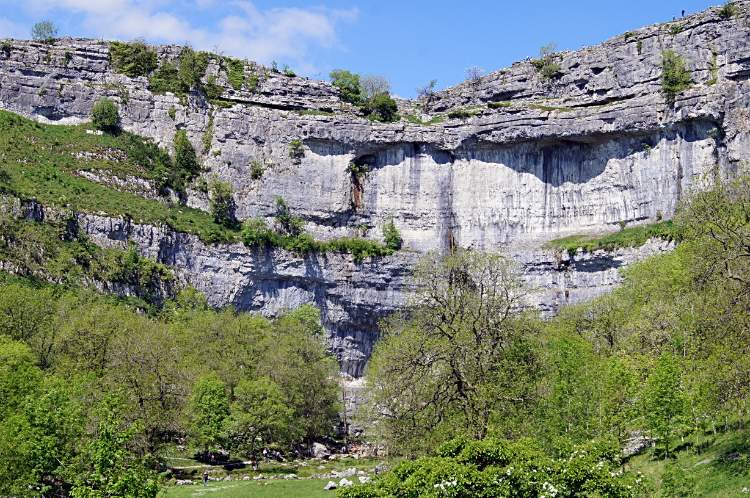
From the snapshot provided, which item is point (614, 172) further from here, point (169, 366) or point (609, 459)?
point (609, 459)

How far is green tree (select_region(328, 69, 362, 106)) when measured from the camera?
93.9 meters

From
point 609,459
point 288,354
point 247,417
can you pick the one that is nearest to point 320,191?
point 288,354

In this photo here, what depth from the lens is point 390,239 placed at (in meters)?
84.8

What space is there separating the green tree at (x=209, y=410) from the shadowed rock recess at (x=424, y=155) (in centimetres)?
3033

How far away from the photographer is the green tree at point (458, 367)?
27609 millimetres

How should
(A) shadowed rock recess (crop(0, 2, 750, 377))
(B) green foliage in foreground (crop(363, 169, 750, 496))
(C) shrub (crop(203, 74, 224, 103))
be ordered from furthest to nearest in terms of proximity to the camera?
(C) shrub (crop(203, 74, 224, 103)), (A) shadowed rock recess (crop(0, 2, 750, 377)), (B) green foliage in foreground (crop(363, 169, 750, 496))

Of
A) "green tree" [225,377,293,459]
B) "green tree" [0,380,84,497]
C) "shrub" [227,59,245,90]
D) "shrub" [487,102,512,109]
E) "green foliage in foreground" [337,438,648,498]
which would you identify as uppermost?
"shrub" [227,59,245,90]

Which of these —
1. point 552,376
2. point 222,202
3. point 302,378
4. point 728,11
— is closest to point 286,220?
point 222,202

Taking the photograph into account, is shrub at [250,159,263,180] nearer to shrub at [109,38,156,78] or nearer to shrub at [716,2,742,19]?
shrub at [109,38,156,78]

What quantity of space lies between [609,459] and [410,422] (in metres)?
8.73

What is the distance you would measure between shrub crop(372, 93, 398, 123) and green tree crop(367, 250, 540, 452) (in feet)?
206

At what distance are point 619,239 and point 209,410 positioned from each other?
4811cm

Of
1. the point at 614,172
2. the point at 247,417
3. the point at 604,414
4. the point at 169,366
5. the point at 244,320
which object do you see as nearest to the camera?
the point at 604,414

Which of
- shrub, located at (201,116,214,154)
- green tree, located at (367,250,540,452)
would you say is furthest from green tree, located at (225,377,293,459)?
shrub, located at (201,116,214,154)
